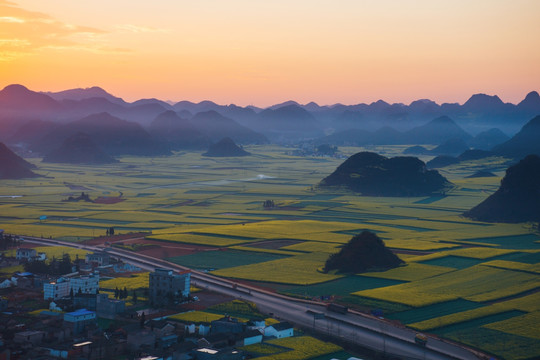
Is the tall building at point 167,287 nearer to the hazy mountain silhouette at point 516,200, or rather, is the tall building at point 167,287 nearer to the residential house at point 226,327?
the residential house at point 226,327

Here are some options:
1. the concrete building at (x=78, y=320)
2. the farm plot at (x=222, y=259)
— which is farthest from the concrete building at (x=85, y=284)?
the farm plot at (x=222, y=259)

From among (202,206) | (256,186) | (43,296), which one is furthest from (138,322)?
(256,186)

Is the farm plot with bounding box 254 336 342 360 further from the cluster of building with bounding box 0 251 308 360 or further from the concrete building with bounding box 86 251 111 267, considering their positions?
the concrete building with bounding box 86 251 111 267

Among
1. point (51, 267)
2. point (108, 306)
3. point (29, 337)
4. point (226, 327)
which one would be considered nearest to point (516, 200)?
point (51, 267)

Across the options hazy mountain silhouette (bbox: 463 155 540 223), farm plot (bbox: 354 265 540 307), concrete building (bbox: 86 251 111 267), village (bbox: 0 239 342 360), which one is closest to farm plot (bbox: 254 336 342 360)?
village (bbox: 0 239 342 360)

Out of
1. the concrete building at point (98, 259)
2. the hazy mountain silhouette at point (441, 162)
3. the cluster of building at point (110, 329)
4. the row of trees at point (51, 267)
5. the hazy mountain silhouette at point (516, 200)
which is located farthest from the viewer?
the hazy mountain silhouette at point (441, 162)
